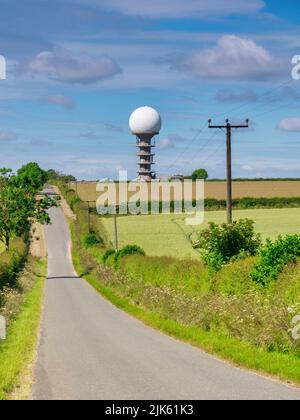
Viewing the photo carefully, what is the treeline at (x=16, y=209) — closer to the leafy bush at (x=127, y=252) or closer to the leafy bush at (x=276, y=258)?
the leafy bush at (x=127, y=252)

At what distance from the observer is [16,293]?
127 feet

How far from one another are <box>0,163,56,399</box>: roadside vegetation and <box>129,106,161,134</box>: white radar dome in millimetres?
77834

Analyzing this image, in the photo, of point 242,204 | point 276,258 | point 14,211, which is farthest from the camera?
point 242,204

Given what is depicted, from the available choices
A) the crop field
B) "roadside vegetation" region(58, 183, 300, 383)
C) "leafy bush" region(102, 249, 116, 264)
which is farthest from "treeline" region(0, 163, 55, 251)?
the crop field

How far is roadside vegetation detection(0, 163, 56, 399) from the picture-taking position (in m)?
16.9

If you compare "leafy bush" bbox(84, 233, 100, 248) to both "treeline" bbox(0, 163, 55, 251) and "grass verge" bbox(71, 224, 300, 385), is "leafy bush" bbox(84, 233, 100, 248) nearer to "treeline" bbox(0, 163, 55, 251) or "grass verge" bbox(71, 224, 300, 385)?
"treeline" bbox(0, 163, 55, 251)

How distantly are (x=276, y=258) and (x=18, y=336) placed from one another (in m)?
9.48

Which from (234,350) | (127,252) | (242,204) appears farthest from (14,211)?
(242,204)

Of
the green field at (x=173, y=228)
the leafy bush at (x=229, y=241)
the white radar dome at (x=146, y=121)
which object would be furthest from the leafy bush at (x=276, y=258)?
the white radar dome at (x=146, y=121)

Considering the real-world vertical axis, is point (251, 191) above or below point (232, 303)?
above

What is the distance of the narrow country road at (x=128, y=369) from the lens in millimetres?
12656

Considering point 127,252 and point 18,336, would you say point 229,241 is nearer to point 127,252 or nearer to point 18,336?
point 18,336

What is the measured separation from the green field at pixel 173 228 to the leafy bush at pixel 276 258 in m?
37.3
